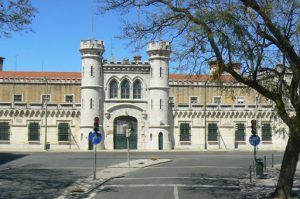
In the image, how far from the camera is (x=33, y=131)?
190ft

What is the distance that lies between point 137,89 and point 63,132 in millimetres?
10451

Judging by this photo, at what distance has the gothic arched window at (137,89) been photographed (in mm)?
58469

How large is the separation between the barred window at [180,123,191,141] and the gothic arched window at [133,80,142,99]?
6.45m

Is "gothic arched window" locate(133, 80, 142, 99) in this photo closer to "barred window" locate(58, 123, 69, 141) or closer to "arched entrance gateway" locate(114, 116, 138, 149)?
"arched entrance gateway" locate(114, 116, 138, 149)

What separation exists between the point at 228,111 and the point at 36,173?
122 feet

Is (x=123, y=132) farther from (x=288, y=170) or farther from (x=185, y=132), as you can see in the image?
(x=288, y=170)

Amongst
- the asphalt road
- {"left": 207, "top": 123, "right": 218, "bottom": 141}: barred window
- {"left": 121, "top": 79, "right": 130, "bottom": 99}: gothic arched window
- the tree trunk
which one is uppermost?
{"left": 121, "top": 79, "right": 130, "bottom": 99}: gothic arched window

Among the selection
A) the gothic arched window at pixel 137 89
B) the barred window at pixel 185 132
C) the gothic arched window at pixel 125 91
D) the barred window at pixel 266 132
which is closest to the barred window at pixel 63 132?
the gothic arched window at pixel 125 91

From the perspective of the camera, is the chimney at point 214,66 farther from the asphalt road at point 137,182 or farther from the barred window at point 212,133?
the barred window at point 212,133

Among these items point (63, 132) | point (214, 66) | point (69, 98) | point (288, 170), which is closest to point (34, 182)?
point (214, 66)

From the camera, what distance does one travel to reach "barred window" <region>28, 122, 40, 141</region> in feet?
190

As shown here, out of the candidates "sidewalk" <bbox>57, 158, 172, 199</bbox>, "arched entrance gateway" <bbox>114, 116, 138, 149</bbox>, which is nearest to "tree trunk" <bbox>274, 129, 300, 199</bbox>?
"sidewalk" <bbox>57, 158, 172, 199</bbox>


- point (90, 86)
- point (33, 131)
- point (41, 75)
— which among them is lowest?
point (33, 131)

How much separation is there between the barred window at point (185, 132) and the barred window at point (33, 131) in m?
17.5
